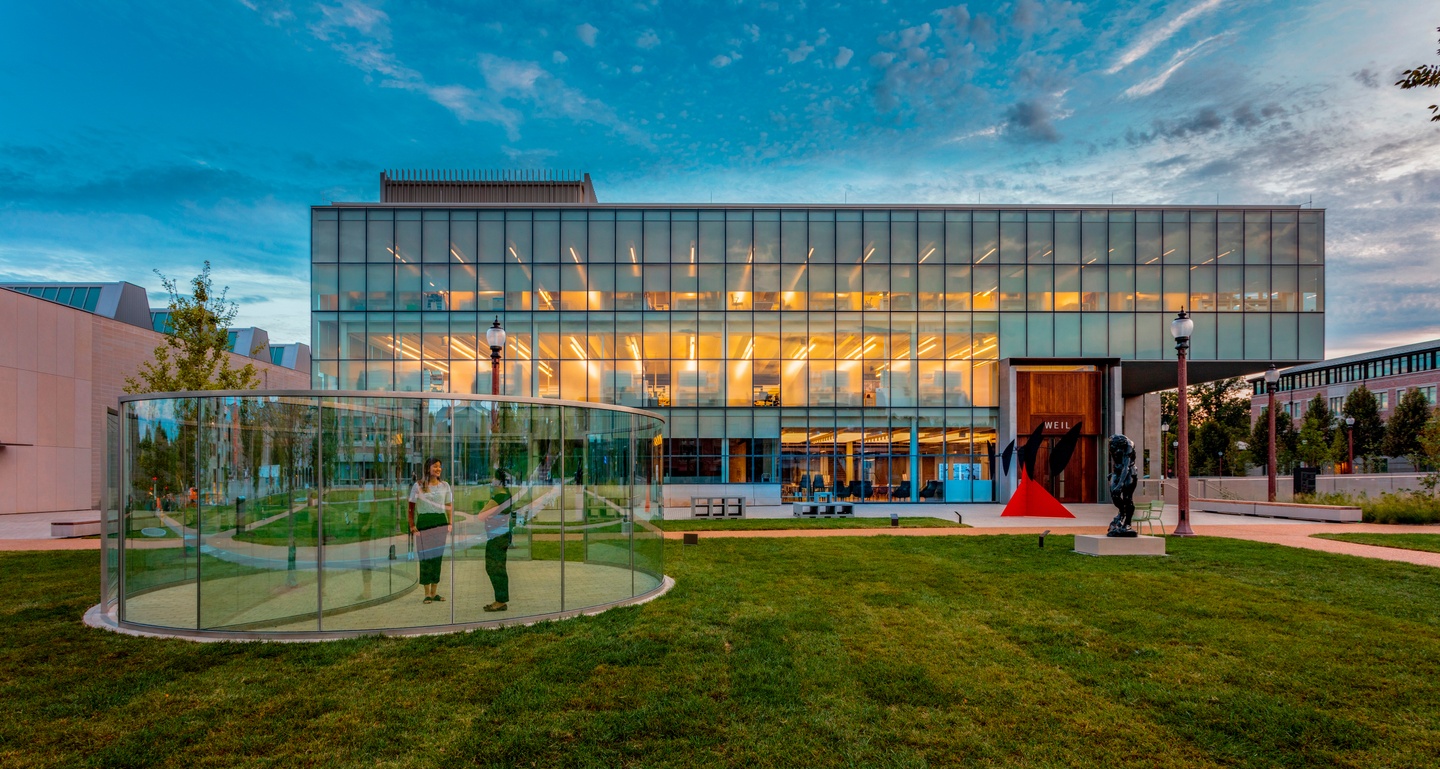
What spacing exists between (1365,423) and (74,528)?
9769 cm

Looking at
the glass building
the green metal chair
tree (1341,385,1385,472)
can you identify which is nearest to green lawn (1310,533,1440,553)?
the green metal chair

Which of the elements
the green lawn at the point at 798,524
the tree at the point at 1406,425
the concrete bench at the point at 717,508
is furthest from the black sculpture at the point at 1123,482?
the tree at the point at 1406,425

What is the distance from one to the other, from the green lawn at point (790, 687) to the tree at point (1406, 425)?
7544 centimetres

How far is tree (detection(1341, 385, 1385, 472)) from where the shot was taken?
68188mm

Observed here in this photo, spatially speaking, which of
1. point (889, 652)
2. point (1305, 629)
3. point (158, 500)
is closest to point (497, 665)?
point (889, 652)

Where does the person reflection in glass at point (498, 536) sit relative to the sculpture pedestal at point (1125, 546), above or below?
above

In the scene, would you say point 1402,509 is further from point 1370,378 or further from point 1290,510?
point 1370,378

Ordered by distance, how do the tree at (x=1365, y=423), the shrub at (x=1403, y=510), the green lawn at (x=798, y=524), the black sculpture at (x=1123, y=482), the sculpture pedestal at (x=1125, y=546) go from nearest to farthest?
the sculpture pedestal at (x=1125, y=546)
the black sculpture at (x=1123, y=482)
the green lawn at (x=798, y=524)
the shrub at (x=1403, y=510)
the tree at (x=1365, y=423)

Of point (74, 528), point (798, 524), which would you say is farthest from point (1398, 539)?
point (74, 528)

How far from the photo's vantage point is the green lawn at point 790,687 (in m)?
5.40

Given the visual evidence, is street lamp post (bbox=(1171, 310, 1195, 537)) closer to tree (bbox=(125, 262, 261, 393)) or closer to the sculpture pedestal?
the sculpture pedestal

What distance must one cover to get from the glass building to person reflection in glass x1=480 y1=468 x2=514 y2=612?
23.3 m

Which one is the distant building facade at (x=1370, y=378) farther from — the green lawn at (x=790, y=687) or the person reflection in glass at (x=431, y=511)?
the person reflection in glass at (x=431, y=511)

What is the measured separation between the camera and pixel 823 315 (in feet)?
111
